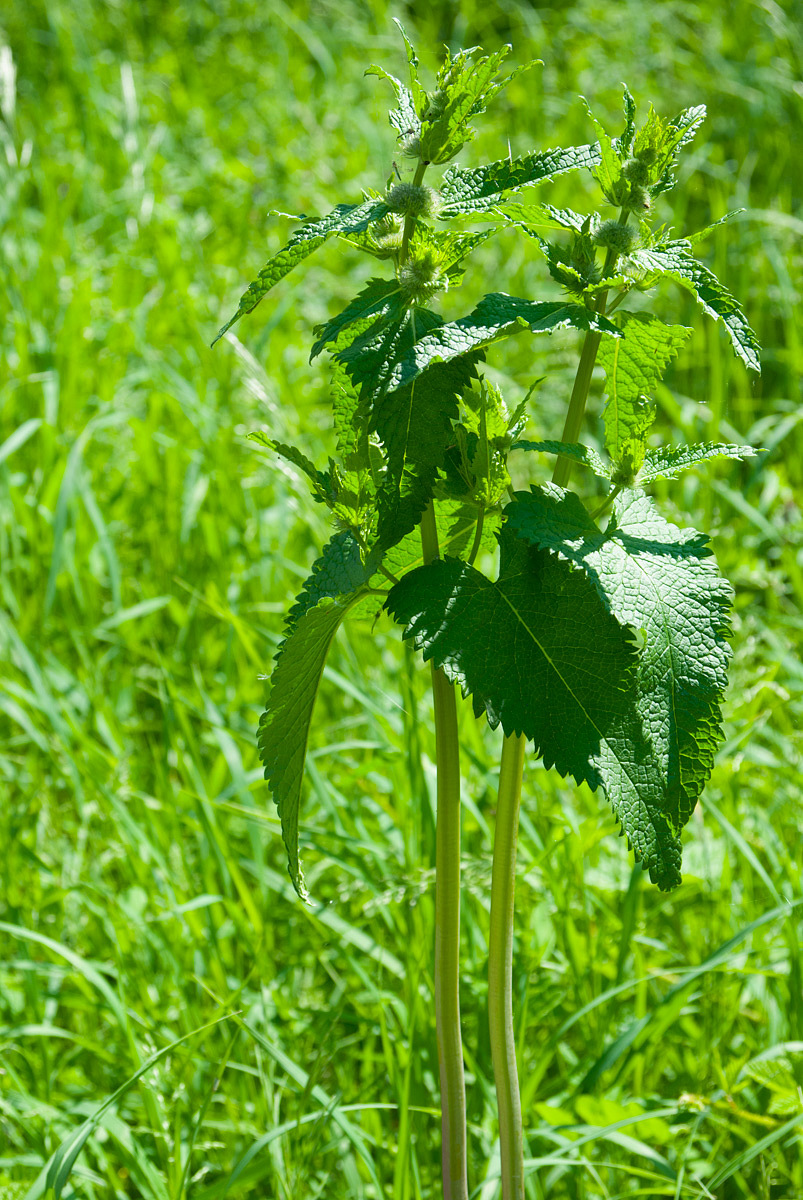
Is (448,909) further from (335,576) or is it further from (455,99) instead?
(455,99)

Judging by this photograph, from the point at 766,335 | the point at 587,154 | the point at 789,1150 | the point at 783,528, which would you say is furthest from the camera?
the point at 766,335

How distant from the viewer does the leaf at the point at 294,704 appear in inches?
40.1

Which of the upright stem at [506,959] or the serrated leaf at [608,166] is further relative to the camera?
the upright stem at [506,959]

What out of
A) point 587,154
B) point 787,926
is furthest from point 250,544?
point 587,154

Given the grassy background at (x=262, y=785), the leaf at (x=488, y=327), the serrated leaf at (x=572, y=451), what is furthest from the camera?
the grassy background at (x=262, y=785)

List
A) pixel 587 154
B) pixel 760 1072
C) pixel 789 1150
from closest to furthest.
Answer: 1. pixel 587 154
2. pixel 760 1072
3. pixel 789 1150

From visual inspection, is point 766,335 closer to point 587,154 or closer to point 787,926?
point 787,926

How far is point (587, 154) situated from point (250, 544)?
74.0 inches

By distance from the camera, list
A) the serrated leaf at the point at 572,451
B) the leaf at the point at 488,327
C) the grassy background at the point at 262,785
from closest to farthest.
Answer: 1. the leaf at the point at 488,327
2. the serrated leaf at the point at 572,451
3. the grassy background at the point at 262,785

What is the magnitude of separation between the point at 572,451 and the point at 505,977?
513mm

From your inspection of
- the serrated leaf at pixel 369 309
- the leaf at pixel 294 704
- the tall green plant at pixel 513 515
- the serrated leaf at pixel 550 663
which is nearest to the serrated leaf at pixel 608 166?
the tall green plant at pixel 513 515

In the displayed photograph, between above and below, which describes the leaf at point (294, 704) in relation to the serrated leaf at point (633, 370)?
below

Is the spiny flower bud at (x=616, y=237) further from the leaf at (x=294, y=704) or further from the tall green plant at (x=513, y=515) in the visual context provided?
the leaf at (x=294, y=704)

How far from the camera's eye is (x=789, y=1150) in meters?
1.68
